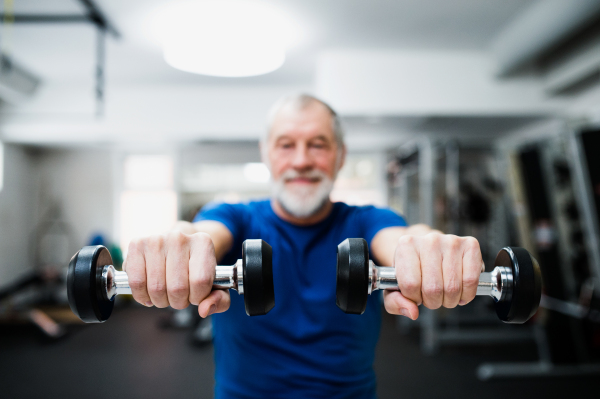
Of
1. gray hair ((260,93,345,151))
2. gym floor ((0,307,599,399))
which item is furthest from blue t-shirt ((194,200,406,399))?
gym floor ((0,307,599,399))

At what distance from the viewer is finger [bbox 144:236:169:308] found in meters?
0.53

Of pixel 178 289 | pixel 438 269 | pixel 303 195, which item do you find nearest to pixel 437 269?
pixel 438 269

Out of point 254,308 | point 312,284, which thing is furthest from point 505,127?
point 254,308

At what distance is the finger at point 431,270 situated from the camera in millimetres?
534

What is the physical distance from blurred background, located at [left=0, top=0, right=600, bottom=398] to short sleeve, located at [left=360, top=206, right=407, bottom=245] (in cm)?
168

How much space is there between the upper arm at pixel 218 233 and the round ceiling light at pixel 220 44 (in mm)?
1618

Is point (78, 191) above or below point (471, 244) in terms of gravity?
above

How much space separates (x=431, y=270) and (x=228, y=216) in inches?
22.9

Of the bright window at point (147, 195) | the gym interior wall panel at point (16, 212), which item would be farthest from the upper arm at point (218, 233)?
the gym interior wall panel at point (16, 212)

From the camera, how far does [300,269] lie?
92cm

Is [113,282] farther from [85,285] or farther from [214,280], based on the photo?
[214,280]

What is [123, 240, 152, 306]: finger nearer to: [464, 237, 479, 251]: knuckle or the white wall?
[464, 237, 479, 251]: knuckle

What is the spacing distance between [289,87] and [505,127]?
9.90 feet

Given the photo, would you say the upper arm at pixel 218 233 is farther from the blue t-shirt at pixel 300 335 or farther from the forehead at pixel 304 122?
the forehead at pixel 304 122
